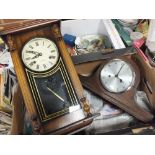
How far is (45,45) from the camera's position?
37.7 inches

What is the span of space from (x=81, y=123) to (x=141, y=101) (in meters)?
0.37

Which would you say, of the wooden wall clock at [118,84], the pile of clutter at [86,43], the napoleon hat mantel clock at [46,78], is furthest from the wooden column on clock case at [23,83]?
the pile of clutter at [86,43]

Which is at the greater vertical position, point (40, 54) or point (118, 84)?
point (40, 54)

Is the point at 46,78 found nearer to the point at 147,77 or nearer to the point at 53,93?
the point at 53,93

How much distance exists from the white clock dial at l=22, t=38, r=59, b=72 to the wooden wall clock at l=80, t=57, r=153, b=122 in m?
0.21

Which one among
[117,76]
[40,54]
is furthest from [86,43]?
[40,54]

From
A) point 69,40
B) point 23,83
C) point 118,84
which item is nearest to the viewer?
point 23,83

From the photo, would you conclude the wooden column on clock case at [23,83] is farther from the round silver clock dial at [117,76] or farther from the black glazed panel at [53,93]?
the round silver clock dial at [117,76]

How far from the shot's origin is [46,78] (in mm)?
941

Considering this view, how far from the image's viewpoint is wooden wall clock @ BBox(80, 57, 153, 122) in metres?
1.07

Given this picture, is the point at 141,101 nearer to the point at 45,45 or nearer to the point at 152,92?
the point at 152,92

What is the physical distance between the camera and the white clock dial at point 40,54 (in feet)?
3.07

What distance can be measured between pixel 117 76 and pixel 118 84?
1.3 inches
